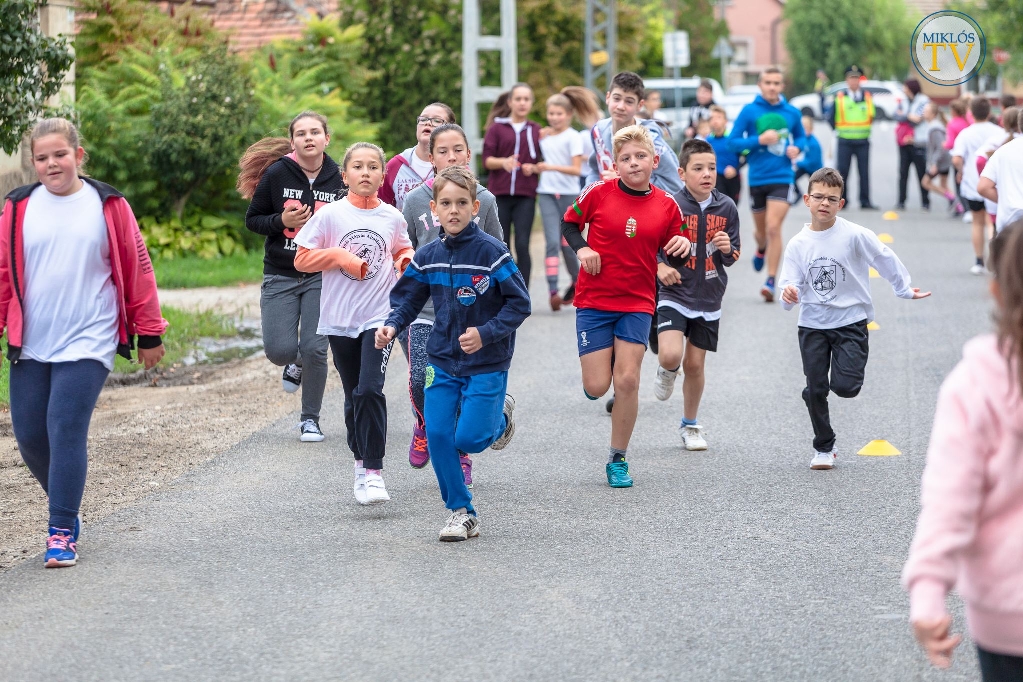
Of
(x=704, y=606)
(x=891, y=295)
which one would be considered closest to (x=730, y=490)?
(x=704, y=606)

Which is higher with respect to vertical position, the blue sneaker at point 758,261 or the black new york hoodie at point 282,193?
the black new york hoodie at point 282,193

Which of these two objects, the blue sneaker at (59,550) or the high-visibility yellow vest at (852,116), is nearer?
the blue sneaker at (59,550)

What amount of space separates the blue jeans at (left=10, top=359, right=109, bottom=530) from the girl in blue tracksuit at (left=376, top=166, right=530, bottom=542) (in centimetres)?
124

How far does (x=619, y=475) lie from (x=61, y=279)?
2.89 m

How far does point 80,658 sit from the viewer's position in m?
4.89

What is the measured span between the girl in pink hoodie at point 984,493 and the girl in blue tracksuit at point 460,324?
11.0 feet

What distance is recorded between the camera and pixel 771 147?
1404 cm

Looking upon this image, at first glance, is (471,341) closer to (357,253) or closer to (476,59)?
(357,253)

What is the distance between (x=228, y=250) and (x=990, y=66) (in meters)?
16.7

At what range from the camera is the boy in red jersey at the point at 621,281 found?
23.7 feet

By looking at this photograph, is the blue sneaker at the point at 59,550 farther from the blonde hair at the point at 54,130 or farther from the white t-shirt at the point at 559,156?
A: the white t-shirt at the point at 559,156

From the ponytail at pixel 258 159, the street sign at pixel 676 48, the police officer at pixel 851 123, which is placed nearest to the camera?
the ponytail at pixel 258 159

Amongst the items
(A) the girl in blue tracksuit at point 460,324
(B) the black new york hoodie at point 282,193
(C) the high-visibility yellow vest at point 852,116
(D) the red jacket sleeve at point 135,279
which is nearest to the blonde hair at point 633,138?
(A) the girl in blue tracksuit at point 460,324

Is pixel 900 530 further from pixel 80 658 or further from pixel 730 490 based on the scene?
pixel 80 658
